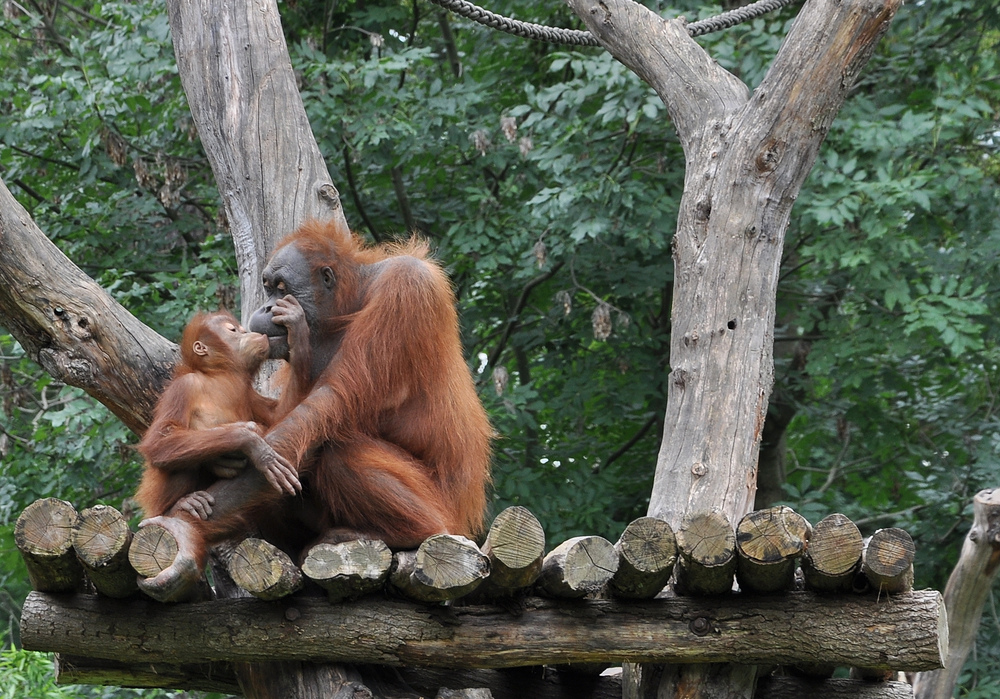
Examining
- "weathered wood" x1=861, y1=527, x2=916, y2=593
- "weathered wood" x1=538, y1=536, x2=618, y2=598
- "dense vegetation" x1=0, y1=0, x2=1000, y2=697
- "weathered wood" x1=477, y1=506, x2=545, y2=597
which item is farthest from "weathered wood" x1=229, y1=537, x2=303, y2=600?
"dense vegetation" x1=0, y1=0, x2=1000, y2=697

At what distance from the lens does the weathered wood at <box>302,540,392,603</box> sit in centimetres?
280

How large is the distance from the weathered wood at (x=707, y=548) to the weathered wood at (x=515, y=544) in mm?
385

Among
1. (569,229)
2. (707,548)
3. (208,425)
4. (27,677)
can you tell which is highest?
(569,229)

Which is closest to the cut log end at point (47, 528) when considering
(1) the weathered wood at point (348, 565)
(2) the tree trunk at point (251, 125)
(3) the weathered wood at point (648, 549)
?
(1) the weathered wood at point (348, 565)

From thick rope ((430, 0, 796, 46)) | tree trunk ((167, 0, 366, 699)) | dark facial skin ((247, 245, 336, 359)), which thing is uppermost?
thick rope ((430, 0, 796, 46))

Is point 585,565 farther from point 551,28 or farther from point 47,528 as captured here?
point 551,28

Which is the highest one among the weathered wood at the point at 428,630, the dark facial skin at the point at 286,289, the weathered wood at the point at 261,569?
the dark facial skin at the point at 286,289

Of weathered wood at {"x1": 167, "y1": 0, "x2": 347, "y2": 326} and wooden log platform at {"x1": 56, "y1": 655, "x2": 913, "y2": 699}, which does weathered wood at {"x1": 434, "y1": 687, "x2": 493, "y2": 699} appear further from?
weathered wood at {"x1": 167, "y1": 0, "x2": 347, "y2": 326}

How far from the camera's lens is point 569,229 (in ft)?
20.7

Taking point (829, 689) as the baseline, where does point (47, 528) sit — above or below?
above

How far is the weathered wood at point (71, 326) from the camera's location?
11.6 feet

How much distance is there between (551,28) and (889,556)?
3.08m

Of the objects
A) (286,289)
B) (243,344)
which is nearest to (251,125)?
(286,289)

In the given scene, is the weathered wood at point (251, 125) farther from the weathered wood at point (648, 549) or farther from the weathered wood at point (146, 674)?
the weathered wood at point (648, 549)
